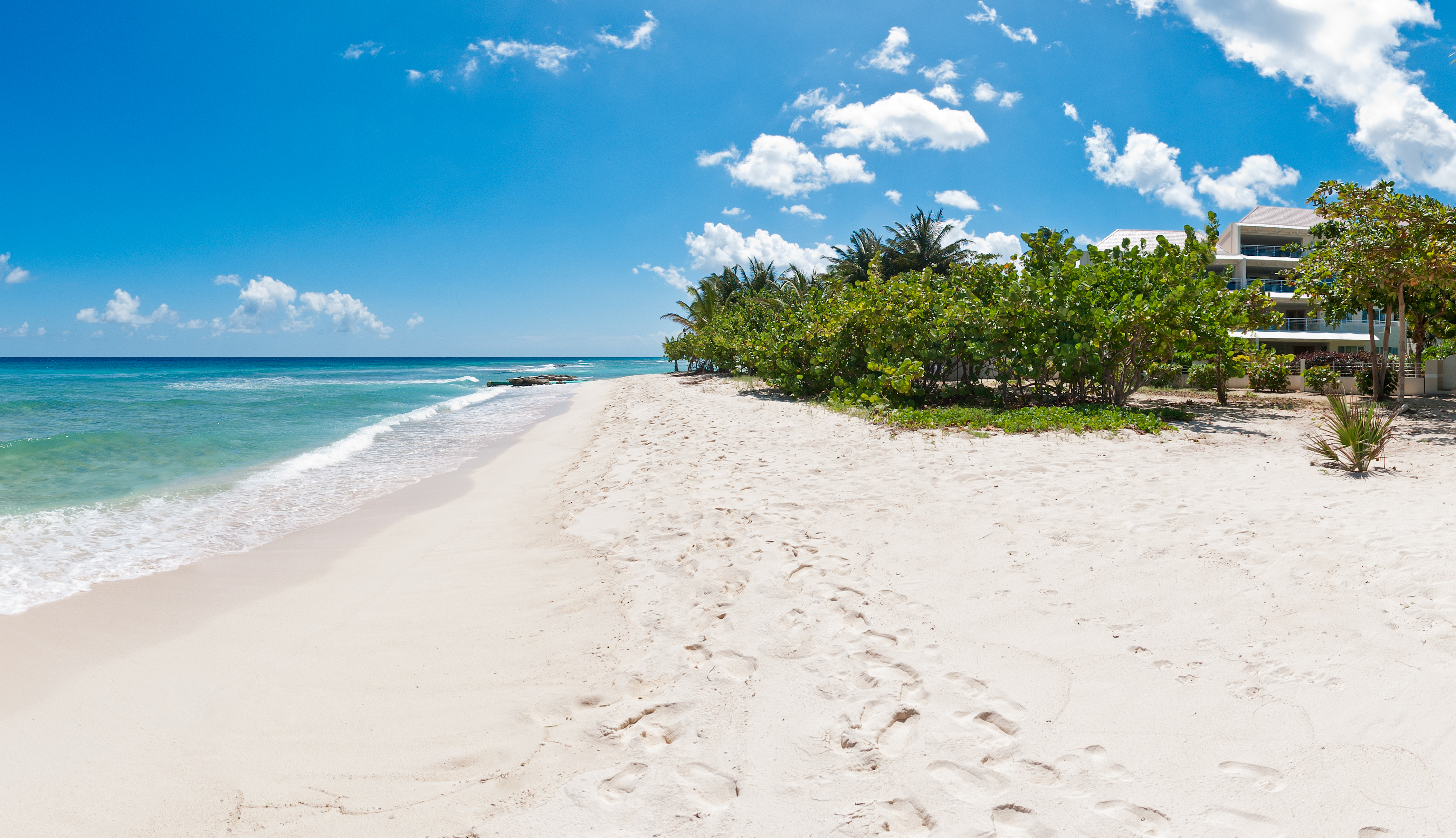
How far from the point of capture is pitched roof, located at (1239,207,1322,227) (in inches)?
1471

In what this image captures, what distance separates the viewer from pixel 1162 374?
611 inches

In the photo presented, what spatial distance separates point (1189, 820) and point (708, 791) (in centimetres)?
162

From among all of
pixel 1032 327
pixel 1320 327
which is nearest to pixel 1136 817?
pixel 1032 327

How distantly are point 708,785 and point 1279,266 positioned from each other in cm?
4777

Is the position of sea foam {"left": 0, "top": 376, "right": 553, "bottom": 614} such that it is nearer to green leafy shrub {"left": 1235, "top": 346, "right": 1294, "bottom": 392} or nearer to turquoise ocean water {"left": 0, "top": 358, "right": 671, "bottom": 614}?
turquoise ocean water {"left": 0, "top": 358, "right": 671, "bottom": 614}

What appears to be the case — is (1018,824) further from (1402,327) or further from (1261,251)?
(1261,251)

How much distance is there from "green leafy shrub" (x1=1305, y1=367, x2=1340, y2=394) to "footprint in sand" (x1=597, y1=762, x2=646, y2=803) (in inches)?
898

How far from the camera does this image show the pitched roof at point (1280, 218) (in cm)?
3738

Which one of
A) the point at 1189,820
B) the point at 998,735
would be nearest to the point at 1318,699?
the point at 1189,820

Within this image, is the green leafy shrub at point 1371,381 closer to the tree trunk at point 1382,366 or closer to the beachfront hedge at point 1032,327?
the tree trunk at point 1382,366

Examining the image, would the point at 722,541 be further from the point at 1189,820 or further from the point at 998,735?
the point at 1189,820

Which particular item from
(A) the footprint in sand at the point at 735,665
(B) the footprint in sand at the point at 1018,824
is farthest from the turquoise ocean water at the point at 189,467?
(B) the footprint in sand at the point at 1018,824

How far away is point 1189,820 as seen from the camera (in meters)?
2.09

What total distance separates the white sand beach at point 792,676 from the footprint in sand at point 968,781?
16 mm
